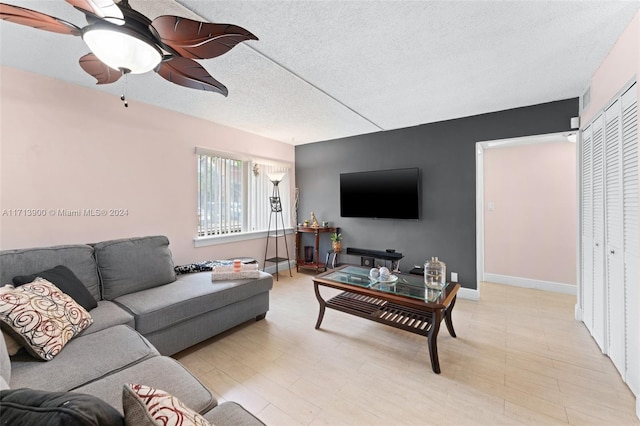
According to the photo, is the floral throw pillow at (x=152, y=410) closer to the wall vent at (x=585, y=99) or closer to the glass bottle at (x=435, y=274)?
the glass bottle at (x=435, y=274)

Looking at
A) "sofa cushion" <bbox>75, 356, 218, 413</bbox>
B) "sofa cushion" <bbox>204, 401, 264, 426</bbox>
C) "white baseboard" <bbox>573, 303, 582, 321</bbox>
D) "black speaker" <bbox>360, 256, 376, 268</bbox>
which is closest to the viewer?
"sofa cushion" <bbox>204, 401, 264, 426</bbox>

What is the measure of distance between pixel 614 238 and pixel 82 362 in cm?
354

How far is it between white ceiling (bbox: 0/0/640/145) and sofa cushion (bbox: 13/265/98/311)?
1.66 meters

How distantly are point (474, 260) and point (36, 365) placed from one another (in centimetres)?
402

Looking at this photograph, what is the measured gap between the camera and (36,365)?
1.33m

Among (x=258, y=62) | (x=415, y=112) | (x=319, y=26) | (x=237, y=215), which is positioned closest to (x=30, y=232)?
(x=237, y=215)

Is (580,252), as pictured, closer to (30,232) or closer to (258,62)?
(258,62)

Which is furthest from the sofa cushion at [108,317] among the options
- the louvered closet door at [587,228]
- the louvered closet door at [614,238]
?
the louvered closet door at [587,228]

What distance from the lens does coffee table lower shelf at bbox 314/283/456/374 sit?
6.57 feet

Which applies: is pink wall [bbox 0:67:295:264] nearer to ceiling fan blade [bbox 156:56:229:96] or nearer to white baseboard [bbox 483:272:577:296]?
ceiling fan blade [bbox 156:56:229:96]

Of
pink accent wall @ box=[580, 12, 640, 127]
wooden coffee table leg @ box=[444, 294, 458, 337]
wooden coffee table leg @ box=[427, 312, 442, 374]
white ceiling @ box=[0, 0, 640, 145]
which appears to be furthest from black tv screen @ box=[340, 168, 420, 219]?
wooden coffee table leg @ box=[427, 312, 442, 374]

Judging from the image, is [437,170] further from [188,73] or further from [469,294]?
[188,73]

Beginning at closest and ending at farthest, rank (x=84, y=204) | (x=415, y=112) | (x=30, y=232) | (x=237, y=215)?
(x=30, y=232) < (x=84, y=204) < (x=415, y=112) < (x=237, y=215)

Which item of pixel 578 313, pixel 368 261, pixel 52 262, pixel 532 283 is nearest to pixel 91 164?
pixel 52 262
